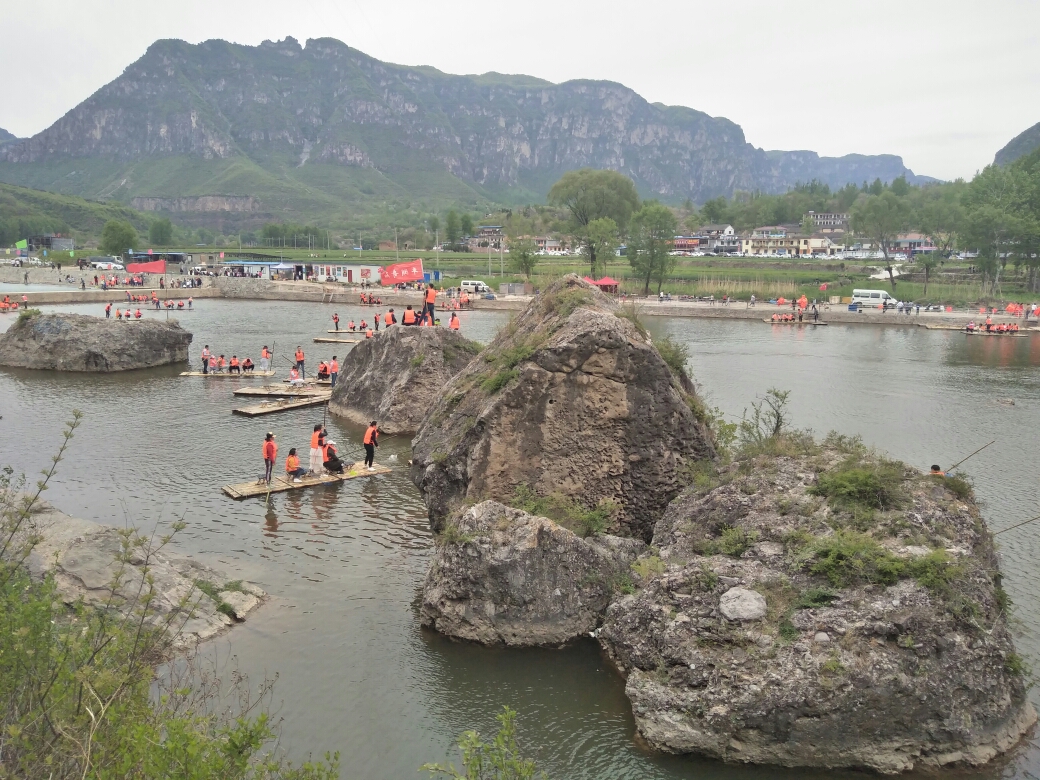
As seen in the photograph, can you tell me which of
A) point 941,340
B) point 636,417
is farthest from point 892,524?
point 941,340

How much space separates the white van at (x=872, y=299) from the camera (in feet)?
287

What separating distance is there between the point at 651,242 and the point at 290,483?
85.2 metres

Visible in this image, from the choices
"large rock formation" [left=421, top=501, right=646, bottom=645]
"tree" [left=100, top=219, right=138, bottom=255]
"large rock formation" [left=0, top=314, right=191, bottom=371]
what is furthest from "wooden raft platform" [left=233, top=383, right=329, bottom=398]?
"tree" [left=100, top=219, right=138, bottom=255]

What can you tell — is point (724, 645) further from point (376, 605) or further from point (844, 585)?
point (376, 605)

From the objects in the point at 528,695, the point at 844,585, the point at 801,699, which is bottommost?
the point at 528,695

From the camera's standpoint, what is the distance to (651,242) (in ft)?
340

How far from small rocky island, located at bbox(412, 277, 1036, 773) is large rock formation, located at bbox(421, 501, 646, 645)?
0.13 ft

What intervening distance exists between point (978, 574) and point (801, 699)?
4.08 meters

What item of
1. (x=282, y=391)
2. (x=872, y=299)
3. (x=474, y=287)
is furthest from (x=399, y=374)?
(x=872, y=299)

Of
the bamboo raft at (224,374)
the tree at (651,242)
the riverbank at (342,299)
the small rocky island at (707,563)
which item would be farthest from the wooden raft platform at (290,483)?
the tree at (651,242)

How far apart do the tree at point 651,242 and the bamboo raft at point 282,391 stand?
70.8 meters

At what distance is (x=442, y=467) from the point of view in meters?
19.0

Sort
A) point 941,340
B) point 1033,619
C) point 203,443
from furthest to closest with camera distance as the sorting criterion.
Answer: point 941,340, point 203,443, point 1033,619

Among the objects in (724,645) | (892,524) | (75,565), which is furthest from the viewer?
(75,565)
